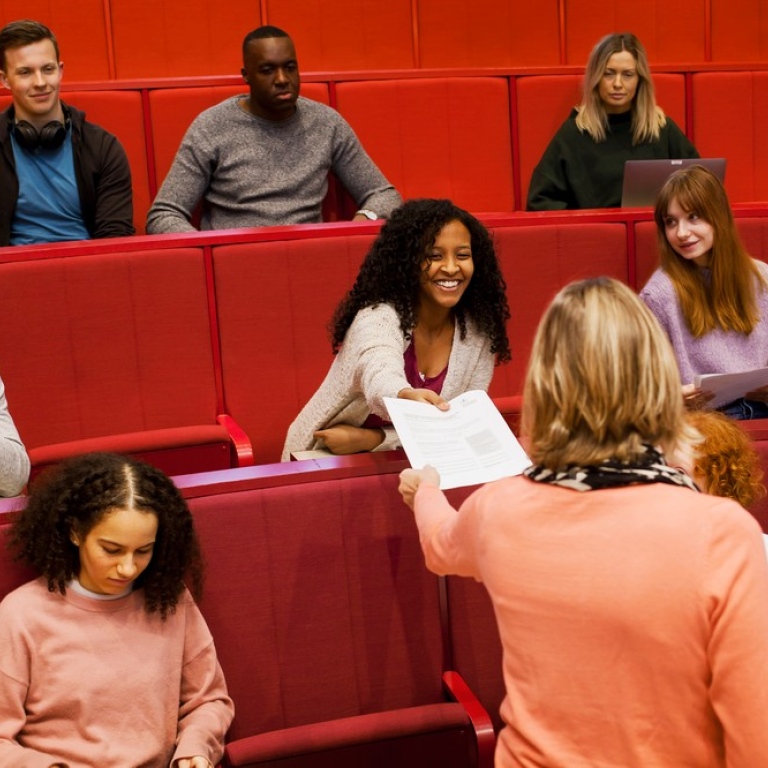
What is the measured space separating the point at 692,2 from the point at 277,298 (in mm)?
1229

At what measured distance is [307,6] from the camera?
2.01 m

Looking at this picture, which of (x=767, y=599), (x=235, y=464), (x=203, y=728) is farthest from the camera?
(x=235, y=464)

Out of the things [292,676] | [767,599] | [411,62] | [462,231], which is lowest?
[292,676]

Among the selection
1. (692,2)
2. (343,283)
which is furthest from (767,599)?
(692,2)

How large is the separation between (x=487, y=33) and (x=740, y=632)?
1719 millimetres

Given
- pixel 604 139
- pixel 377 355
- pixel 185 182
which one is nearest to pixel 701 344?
pixel 377 355

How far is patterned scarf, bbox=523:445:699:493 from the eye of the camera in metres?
0.54

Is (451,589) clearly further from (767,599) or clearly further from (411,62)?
(411,62)

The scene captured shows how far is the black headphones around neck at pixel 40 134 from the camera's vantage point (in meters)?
1.48

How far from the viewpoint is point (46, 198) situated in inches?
58.6

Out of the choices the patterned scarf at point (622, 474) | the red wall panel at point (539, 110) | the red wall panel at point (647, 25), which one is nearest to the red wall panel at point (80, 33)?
the red wall panel at point (539, 110)

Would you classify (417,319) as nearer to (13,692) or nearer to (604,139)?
(13,692)

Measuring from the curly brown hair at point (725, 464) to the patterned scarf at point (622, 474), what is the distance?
0.22 meters

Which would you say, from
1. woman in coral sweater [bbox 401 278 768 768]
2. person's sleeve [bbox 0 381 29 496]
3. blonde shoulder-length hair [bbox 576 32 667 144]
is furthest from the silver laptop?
woman in coral sweater [bbox 401 278 768 768]
